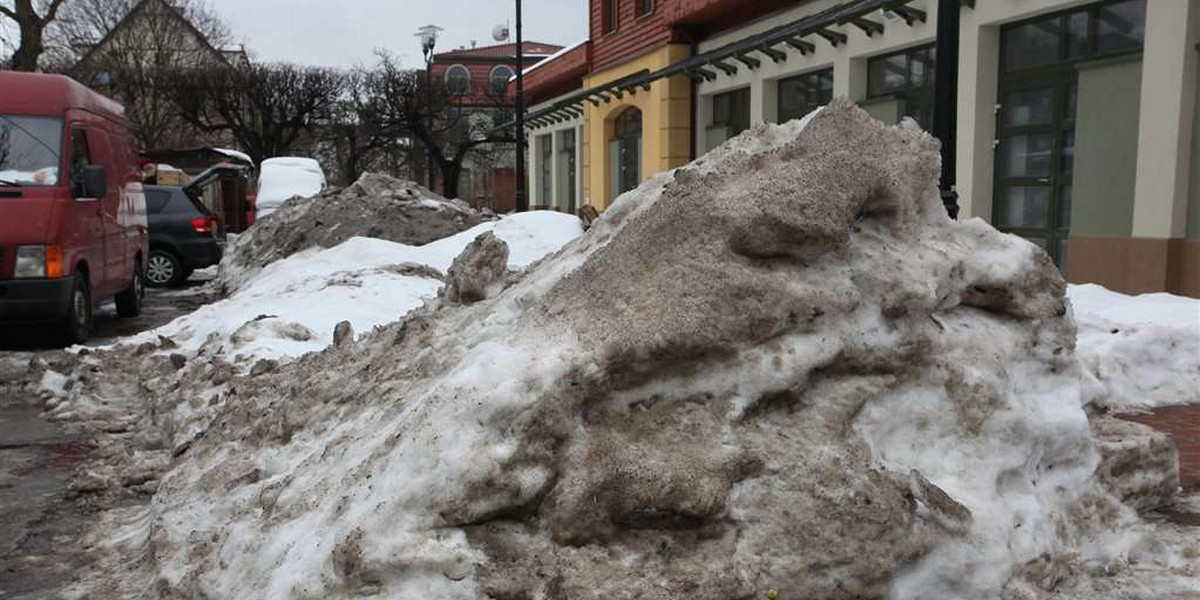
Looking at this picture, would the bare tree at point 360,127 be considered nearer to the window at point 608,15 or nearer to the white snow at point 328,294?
the window at point 608,15

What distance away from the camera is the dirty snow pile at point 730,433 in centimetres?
305

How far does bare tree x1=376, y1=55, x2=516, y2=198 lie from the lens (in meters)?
38.3

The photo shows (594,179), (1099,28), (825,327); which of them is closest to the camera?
(825,327)

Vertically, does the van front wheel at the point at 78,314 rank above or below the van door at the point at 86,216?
below

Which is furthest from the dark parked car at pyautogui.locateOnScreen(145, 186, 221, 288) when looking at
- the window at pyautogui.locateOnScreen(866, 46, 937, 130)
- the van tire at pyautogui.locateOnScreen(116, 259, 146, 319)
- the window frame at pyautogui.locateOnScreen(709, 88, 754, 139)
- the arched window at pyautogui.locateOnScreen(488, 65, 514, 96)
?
the arched window at pyautogui.locateOnScreen(488, 65, 514, 96)

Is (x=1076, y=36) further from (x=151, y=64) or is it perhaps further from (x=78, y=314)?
(x=151, y=64)

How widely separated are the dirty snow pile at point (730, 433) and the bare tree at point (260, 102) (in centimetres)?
3788

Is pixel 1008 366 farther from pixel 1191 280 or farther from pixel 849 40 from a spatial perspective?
pixel 849 40

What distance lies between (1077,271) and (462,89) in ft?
117

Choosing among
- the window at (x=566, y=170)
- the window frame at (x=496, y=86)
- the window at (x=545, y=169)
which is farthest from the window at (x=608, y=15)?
the window frame at (x=496, y=86)

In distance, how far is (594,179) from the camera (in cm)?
2570

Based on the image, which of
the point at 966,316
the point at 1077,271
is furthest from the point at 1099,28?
the point at 966,316

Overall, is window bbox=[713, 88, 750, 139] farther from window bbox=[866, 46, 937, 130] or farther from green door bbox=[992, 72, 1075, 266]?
green door bbox=[992, 72, 1075, 266]

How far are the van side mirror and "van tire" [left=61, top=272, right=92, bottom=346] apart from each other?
817mm
